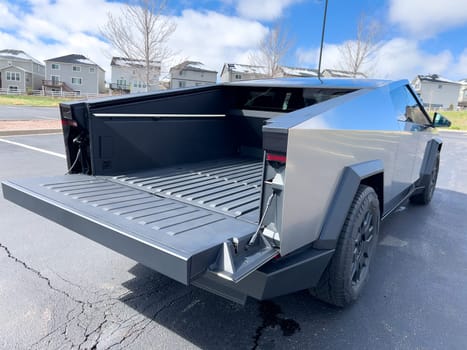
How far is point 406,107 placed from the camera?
3676 mm

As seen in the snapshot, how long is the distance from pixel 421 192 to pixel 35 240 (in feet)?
17.1

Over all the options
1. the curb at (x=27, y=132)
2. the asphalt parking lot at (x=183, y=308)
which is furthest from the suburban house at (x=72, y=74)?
the asphalt parking lot at (x=183, y=308)

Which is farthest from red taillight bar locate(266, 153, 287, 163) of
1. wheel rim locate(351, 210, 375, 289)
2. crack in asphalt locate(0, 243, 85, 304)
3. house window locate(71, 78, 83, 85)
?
house window locate(71, 78, 83, 85)

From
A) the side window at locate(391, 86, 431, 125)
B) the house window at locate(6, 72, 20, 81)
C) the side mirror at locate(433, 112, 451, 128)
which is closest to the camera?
the side window at locate(391, 86, 431, 125)

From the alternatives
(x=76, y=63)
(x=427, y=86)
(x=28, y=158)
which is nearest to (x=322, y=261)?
(x=28, y=158)

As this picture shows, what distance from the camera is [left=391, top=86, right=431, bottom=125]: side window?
3.33 m

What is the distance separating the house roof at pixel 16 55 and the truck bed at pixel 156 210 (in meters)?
70.1

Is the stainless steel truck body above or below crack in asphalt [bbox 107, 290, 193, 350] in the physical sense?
above

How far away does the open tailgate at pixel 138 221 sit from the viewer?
5.50 feet

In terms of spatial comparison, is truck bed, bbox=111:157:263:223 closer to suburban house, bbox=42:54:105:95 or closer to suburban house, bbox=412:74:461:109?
suburban house, bbox=42:54:105:95

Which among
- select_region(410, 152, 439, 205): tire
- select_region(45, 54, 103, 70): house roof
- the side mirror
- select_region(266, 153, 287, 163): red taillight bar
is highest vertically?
select_region(45, 54, 103, 70): house roof

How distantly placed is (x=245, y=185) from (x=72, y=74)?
6239cm

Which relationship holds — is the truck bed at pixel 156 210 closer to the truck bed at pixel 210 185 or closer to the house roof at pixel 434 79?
the truck bed at pixel 210 185

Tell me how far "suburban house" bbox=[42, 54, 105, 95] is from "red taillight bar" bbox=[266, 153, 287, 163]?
60.5m
